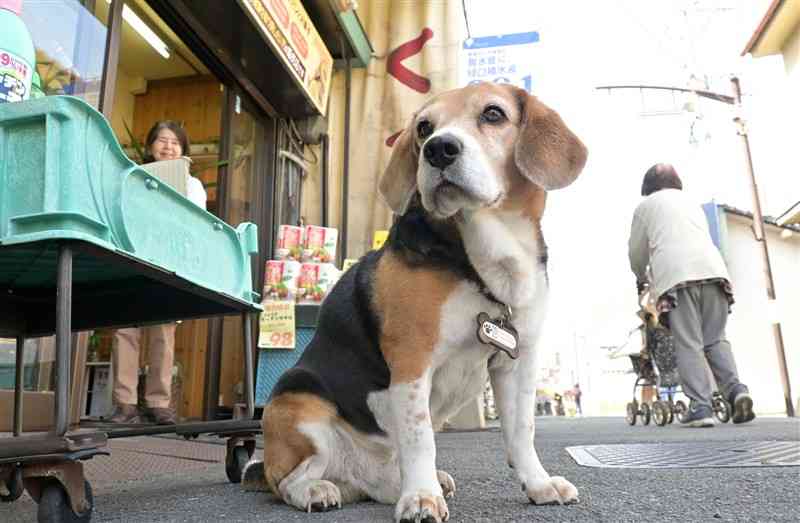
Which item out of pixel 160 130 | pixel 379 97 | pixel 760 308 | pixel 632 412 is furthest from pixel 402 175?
pixel 760 308

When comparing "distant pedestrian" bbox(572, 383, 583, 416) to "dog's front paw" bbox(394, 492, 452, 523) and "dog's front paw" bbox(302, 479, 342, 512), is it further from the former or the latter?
"dog's front paw" bbox(394, 492, 452, 523)

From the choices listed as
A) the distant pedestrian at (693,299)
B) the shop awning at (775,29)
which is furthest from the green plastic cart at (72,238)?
the shop awning at (775,29)

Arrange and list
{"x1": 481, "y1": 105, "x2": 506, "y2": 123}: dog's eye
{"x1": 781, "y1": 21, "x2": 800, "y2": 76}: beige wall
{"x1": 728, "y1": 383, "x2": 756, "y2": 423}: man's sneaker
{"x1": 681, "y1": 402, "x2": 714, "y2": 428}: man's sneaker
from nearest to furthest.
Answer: {"x1": 481, "y1": 105, "x2": 506, "y2": 123}: dog's eye, {"x1": 681, "y1": 402, "x2": 714, "y2": 428}: man's sneaker, {"x1": 728, "y1": 383, "x2": 756, "y2": 423}: man's sneaker, {"x1": 781, "y1": 21, "x2": 800, "y2": 76}: beige wall

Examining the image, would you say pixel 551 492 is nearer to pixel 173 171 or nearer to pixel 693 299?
pixel 173 171

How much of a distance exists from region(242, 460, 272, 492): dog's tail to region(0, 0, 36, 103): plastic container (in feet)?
3.87

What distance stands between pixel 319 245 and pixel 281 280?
45cm

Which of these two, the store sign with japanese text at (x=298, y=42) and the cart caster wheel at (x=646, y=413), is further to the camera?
the cart caster wheel at (x=646, y=413)

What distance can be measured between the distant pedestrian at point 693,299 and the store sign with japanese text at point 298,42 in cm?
295

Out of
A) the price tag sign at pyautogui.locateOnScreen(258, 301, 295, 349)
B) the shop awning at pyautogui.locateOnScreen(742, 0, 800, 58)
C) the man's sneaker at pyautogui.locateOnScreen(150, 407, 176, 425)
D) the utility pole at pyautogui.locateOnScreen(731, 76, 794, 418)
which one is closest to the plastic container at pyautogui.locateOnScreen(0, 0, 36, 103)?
the man's sneaker at pyautogui.locateOnScreen(150, 407, 176, 425)

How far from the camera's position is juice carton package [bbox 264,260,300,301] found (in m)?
4.24

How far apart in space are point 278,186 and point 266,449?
3817mm

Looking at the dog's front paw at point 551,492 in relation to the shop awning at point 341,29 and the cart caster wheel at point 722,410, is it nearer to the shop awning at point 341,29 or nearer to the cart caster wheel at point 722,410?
the cart caster wheel at point 722,410

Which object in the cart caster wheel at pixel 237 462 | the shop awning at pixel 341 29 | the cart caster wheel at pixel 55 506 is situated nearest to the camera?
the cart caster wheel at pixel 55 506

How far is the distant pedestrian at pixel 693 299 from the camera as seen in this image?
4.46 meters
